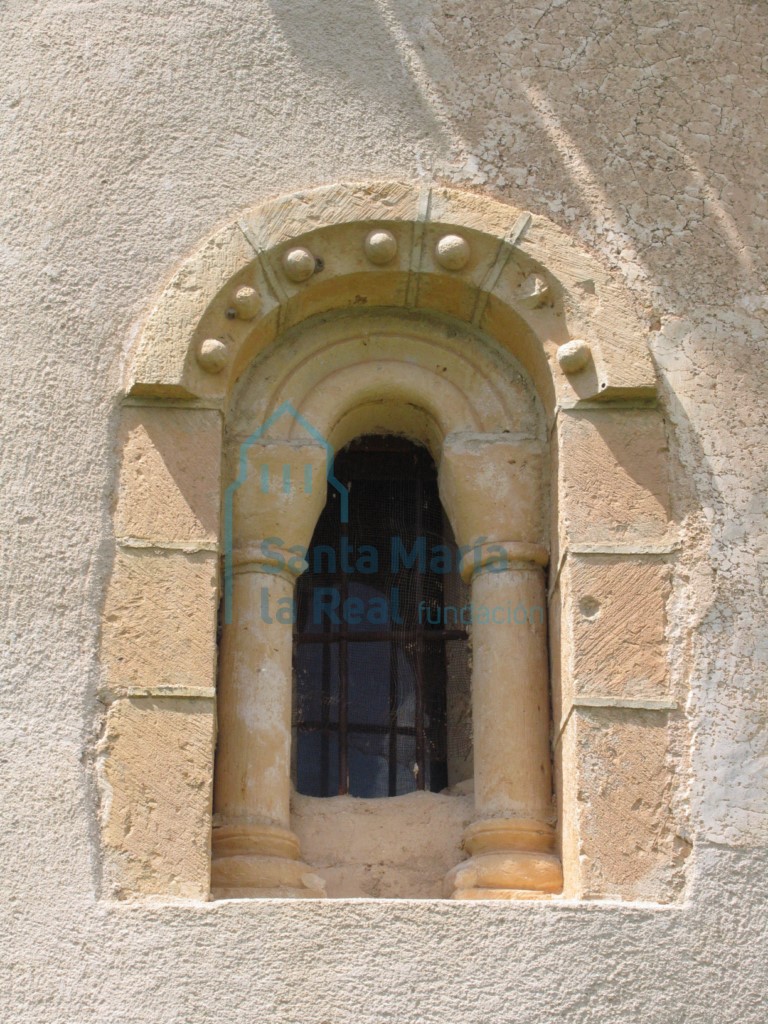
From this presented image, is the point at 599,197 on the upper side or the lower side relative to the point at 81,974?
upper

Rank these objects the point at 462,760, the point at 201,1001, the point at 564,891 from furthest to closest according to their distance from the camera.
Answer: the point at 462,760 → the point at 564,891 → the point at 201,1001

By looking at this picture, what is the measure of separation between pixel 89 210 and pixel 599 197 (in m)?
1.47

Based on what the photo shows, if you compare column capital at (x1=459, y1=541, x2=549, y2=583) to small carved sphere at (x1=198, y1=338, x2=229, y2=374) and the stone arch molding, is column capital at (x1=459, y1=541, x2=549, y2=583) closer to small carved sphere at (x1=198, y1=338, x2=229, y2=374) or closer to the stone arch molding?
the stone arch molding

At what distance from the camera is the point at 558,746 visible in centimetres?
420

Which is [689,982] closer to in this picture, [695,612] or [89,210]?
[695,612]

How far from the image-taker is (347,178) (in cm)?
454

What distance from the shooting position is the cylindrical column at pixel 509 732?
4074 mm

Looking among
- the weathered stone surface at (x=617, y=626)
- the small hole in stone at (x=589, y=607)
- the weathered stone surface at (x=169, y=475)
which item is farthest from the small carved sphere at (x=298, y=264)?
the small hole in stone at (x=589, y=607)

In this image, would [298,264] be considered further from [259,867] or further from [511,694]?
[259,867]

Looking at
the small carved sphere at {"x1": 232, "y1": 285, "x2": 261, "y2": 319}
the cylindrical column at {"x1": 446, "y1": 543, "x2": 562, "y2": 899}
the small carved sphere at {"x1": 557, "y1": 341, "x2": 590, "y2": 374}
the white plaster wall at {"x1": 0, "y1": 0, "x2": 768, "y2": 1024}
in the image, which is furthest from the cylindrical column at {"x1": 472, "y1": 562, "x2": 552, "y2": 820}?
the small carved sphere at {"x1": 232, "y1": 285, "x2": 261, "y2": 319}

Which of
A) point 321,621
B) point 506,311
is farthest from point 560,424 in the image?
point 321,621

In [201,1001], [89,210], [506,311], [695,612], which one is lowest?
[201,1001]

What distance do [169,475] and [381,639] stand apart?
0.93 m

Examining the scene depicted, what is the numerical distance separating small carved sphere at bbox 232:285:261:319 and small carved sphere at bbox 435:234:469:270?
54 centimetres
